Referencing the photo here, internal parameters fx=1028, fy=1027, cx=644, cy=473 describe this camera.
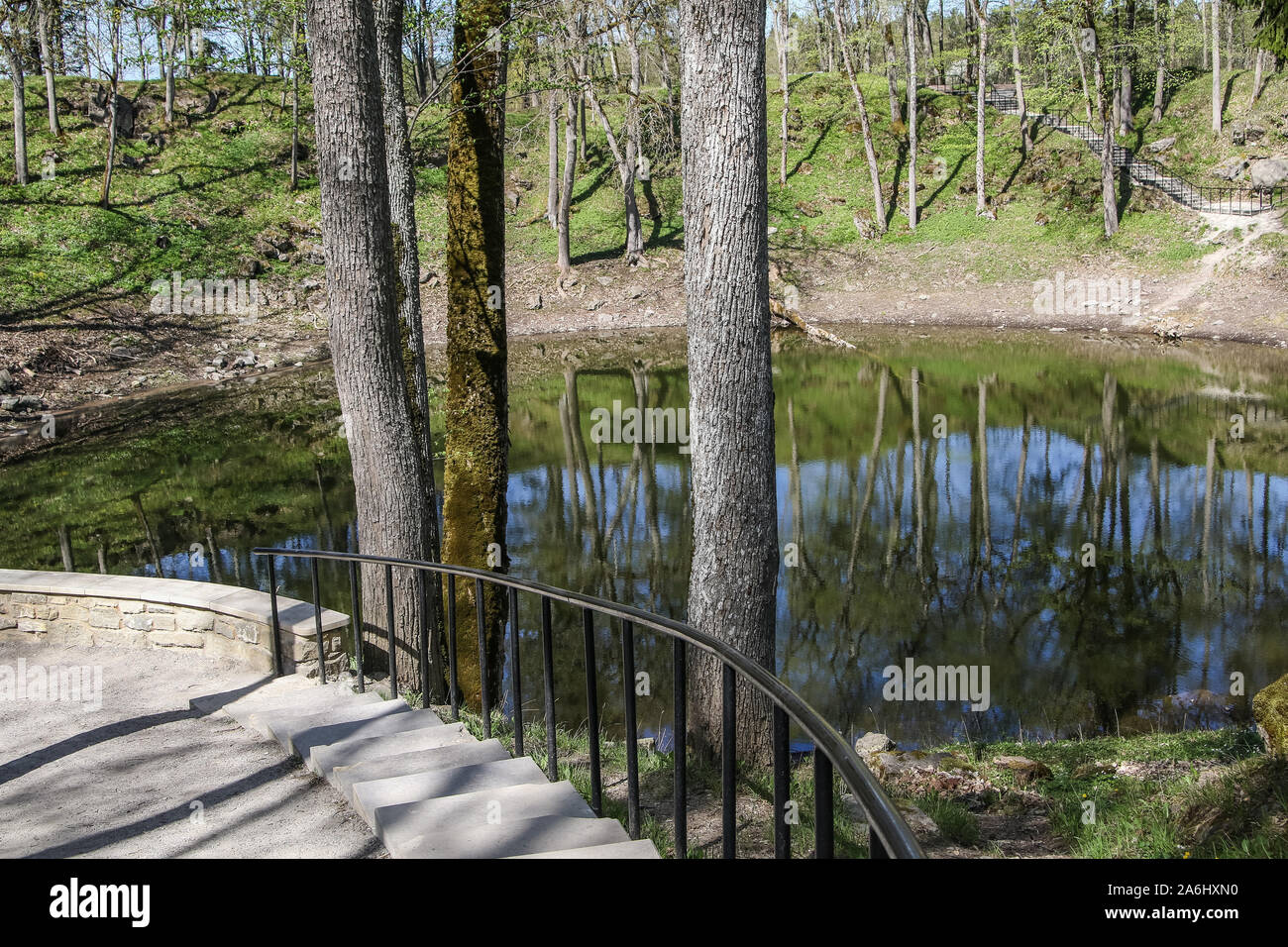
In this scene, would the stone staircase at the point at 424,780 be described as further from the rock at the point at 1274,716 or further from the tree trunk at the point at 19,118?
the tree trunk at the point at 19,118

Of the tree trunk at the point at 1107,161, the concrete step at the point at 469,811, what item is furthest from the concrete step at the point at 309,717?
the tree trunk at the point at 1107,161

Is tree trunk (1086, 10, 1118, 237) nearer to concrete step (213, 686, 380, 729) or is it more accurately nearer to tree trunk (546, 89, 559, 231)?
tree trunk (546, 89, 559, 231)

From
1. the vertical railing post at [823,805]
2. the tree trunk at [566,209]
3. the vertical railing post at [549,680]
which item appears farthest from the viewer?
the tree trunk at [566,209]

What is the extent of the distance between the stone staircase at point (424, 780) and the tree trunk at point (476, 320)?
8.38ft

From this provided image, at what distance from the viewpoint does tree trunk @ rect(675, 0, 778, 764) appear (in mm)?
5711

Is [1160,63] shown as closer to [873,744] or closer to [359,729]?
[873,744]

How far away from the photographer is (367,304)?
22.7 ft

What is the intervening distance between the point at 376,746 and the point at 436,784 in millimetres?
786

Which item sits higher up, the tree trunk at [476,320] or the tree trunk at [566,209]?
the tree trunk at [566,209]

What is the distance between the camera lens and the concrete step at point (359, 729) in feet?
16.6

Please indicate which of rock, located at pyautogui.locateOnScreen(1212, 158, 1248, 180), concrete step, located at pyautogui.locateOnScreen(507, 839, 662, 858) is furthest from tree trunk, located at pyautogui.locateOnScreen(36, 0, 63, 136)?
rock, located at pyautogui.locateOnScreen(1212, 158, 1248, 180)

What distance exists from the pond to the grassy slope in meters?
8.47

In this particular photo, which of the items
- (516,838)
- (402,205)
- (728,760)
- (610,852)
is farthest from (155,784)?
(402,205)
